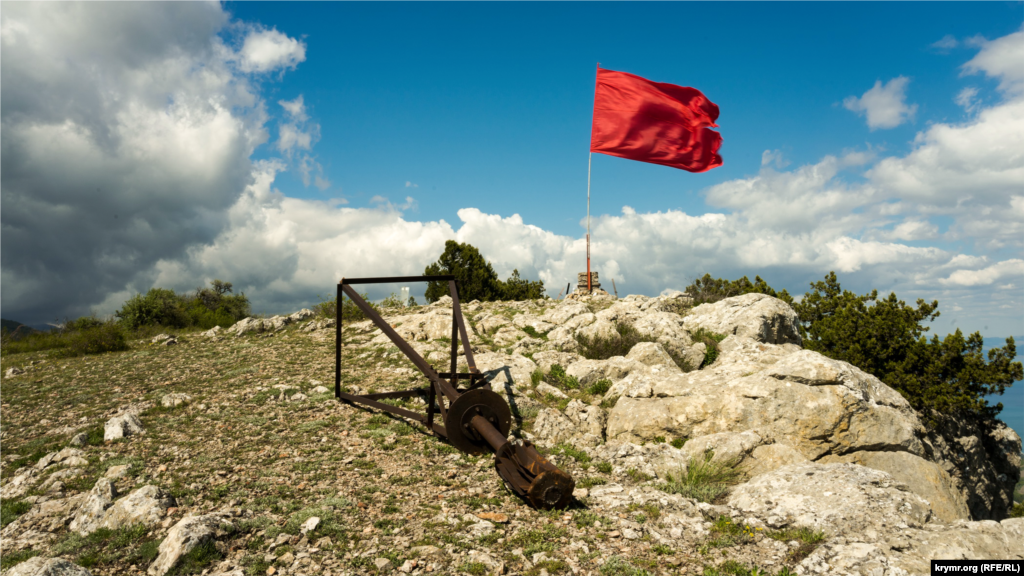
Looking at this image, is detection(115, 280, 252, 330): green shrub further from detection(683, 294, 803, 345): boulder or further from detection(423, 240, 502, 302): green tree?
detection(683, 294, 803, 345): boulder

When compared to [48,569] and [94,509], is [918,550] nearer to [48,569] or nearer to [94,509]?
[48,569]

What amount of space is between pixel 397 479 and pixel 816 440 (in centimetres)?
710

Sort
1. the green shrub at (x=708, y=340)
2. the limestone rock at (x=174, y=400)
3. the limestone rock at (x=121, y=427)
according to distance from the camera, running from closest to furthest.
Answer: the limestone rock at (x=121, y=427) < the limestone rock at (x=174, y=400) < the green shrub at (x=708, y=340)

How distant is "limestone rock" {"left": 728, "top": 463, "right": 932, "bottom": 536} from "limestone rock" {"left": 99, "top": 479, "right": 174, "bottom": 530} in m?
7.19

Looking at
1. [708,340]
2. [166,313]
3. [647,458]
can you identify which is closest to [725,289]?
[708,340]

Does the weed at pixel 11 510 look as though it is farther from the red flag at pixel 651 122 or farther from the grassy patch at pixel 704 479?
the red flag at pixel 651 122

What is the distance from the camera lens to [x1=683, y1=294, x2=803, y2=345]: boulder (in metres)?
14.8

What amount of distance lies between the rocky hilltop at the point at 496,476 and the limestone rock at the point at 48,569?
3 cm

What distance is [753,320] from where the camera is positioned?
48.6 feet

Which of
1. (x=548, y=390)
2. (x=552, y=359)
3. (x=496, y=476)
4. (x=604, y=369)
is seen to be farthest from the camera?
(x=552, y=359)

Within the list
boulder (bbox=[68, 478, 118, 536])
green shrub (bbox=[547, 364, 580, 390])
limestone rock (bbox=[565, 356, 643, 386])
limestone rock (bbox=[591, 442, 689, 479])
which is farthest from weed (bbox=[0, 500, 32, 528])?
limestone rock (bbox=[565, 356, 643, 386])

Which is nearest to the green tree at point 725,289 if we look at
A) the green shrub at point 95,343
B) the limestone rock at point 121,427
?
the limestone rock at point 121,427

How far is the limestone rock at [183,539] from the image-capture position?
4.62 metres

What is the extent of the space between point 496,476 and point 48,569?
4.89m
